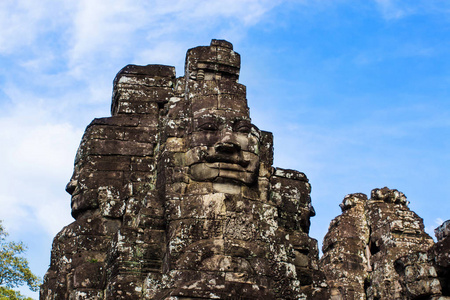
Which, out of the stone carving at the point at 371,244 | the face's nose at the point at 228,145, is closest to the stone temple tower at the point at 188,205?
the face's nose at the point at 228,145

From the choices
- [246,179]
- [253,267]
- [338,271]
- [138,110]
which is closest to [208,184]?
[246,179]

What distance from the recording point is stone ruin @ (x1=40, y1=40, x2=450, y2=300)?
29.5ft

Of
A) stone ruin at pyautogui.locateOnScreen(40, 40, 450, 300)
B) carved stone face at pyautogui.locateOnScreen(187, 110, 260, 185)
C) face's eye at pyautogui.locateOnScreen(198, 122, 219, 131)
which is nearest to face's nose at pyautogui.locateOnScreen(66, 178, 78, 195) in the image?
stone ruin at pyautogui.locateOnScreen(40, 40, 450, 300)

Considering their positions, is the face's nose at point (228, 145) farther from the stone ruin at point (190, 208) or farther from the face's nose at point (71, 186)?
the face's nose at point (71, 186)

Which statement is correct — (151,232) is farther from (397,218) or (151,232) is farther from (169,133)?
Result: (397,218)

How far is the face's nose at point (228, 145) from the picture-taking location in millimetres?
9594

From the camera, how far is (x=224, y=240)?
29.5 feet

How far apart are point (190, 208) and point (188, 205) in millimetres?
63

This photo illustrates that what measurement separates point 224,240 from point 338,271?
7098 mm

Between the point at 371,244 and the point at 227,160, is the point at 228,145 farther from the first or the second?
the point at 371,244

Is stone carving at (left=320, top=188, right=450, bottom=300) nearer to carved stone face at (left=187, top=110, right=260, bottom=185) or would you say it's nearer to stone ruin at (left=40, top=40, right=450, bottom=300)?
stone ruin at (left=40, top=40, right=450, bottom=300)

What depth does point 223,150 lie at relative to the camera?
380 inches

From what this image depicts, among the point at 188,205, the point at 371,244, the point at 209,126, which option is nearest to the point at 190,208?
the point at 188,205

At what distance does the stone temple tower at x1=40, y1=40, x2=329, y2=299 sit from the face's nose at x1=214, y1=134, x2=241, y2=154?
1 centimetres
